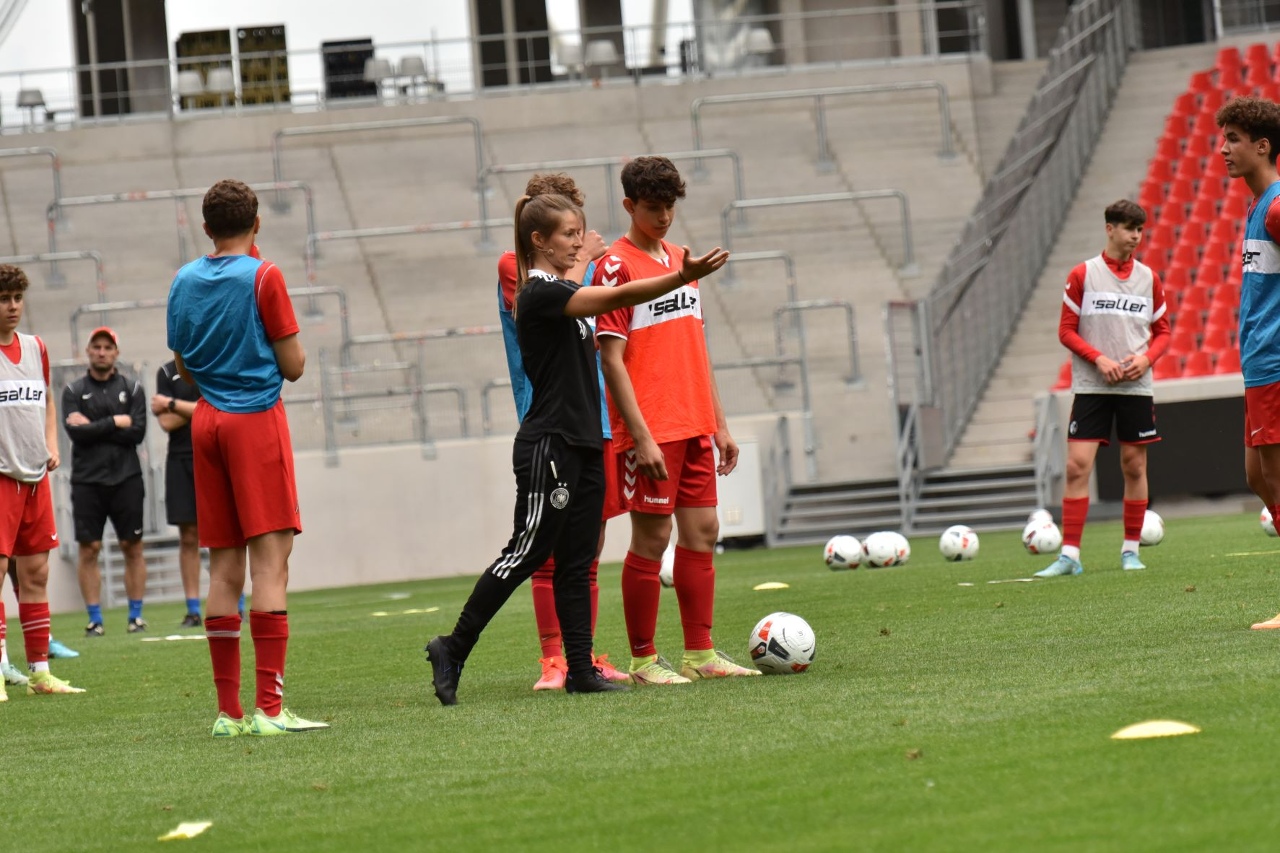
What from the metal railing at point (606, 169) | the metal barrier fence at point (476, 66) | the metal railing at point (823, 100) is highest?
the metal barrier fence at point (476, 66)

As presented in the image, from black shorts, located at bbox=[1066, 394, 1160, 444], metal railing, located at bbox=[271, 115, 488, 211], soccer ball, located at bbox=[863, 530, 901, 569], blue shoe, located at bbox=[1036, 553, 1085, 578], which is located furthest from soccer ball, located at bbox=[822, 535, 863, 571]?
metal railing, located at bbox=[271, 115, 488, 211]

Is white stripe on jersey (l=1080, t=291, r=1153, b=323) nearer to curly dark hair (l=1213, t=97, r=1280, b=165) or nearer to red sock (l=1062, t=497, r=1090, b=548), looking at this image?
red sock (l=1062, t=497, r=1090, b=548)

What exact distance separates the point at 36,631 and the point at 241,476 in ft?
10.4

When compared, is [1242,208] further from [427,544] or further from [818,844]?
[818,844]

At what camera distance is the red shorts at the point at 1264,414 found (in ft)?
20.2

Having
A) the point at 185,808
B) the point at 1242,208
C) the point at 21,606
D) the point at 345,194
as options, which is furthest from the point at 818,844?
the point at 345,194

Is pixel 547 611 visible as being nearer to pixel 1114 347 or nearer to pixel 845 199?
pixel 1114 347

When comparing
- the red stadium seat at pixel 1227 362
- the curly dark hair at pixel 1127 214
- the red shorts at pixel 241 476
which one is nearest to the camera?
the red shorts at pixel 241 476

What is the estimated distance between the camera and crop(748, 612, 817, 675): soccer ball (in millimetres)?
6121

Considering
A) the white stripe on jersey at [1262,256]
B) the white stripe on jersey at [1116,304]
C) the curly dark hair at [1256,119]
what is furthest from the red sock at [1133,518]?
the curly dark hair at [1256,119]

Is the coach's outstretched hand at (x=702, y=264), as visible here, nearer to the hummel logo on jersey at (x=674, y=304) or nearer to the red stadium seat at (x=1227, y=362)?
the hummel logo on jersey at (x=674, y=304)

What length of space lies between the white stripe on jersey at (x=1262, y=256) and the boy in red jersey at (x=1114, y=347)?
3.22 meters

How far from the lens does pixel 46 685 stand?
25.6 feet

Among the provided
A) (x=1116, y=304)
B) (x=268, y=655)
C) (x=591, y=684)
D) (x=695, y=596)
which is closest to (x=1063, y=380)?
(x=1116, y=304)
